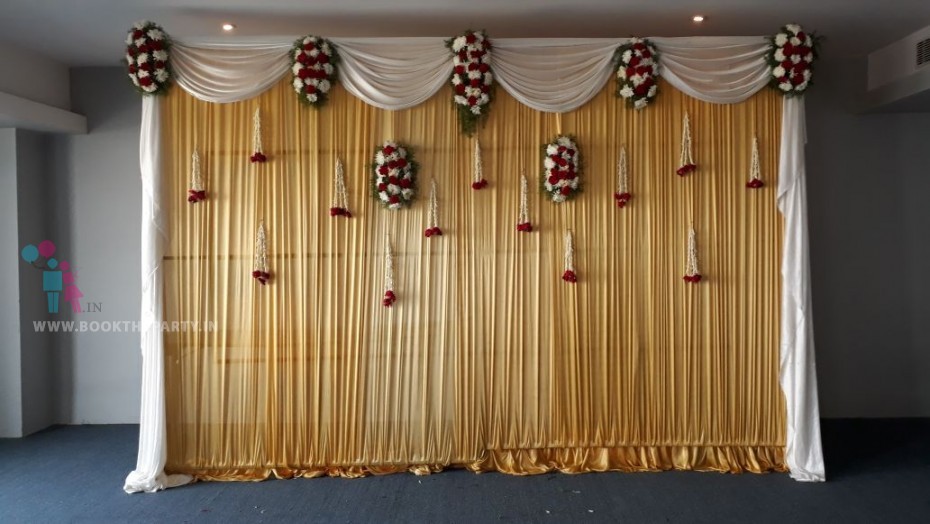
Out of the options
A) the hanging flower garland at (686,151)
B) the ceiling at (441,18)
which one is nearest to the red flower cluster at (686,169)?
the hanging flower garland at (686,151)

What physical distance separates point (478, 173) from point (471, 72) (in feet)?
2.27

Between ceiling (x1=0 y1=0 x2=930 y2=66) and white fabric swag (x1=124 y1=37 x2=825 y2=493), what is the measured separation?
0.63 feet

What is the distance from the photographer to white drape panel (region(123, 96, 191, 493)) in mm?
4273

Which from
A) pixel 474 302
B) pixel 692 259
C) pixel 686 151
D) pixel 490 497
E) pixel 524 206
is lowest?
pixel 490 497

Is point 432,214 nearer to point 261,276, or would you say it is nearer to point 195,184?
point 261,276

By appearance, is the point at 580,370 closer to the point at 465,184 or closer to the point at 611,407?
the point at 611,407

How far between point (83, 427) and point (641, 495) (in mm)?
4681

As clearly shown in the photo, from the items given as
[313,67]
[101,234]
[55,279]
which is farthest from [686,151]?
[55,279]

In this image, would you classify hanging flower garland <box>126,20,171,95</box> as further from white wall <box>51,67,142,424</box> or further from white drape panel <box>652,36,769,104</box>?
white drape panel <box>652,36,769,104</box>

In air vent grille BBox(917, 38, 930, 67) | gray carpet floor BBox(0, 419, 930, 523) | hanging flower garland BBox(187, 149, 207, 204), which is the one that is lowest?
gray carpet floor BBox(0, 419, 930, 523)

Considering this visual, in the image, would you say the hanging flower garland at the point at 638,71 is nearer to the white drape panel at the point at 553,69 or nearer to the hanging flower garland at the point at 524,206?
the white drape panel at the point at 553,69

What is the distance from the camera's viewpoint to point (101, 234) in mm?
5492

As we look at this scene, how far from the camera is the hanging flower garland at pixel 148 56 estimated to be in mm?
4227

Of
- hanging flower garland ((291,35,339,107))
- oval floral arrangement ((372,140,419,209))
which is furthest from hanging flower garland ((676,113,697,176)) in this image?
hanging flower garland ((291,35,339,107))
